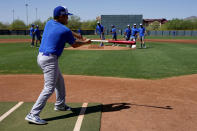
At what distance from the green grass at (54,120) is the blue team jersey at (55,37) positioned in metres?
1.37

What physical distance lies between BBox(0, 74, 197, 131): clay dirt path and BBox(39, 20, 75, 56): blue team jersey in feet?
5.65

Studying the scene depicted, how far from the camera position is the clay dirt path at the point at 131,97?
436cm

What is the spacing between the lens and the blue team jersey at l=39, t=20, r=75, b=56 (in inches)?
160

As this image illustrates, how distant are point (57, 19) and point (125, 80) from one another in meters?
4.38

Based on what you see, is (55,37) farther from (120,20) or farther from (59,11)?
(120,20)

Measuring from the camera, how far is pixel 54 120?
4434 millimetres

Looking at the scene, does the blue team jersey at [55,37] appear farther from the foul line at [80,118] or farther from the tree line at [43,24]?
the tree line at [43,24]

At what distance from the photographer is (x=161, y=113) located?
4875mm

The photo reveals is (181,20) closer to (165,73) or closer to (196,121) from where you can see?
(165,73)

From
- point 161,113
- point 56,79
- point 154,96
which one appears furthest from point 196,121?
point 56,79

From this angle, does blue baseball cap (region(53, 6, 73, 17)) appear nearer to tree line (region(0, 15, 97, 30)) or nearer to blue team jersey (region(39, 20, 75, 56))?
blue team jersey (region(39, 20, 75, 56))

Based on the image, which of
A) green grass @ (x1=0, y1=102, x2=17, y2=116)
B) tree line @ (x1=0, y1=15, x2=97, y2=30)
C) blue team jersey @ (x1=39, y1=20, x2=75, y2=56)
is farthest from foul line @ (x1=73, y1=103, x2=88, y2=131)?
tree line @ (x1=0, y1=15, x2=97, y2=30)

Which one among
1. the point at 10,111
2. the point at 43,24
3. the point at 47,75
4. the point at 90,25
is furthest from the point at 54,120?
the point at 43,24

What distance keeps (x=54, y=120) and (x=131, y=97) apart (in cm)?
240
